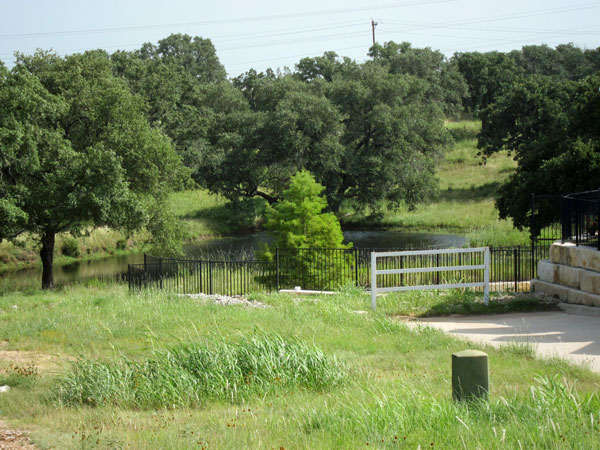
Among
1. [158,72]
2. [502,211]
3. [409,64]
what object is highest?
[409,64]

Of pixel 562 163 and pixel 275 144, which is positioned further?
pixel 275 144

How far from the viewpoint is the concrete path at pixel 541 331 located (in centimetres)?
929

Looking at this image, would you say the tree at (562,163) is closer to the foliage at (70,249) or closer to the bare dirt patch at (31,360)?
the bare dirt patch at (31,360)

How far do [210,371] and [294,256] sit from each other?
46.2ft

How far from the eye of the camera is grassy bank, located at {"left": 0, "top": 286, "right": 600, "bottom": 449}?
5.21 meters

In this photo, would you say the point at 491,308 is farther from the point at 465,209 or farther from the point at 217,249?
the point at 465,209

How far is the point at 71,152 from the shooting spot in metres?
22.1

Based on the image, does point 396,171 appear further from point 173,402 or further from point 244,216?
point 173,402

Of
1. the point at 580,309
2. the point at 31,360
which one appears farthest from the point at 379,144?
the point at 31,360

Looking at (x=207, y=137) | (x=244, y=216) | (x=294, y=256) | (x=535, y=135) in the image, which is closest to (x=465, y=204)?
(x=535, y=135)

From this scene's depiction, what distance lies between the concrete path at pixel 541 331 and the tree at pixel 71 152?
14.0 metres

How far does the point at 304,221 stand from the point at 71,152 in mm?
8720

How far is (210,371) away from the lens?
757cm

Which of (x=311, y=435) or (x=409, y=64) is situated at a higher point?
(x=409, y=64)
